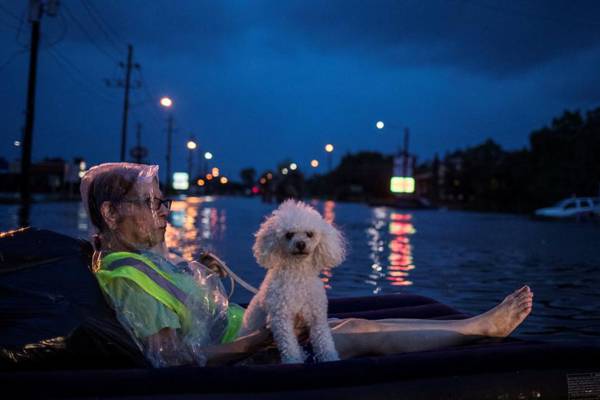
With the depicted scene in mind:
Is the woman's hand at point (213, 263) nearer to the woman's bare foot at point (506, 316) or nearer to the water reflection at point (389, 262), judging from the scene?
the woman's bare foot at point (506, 316)

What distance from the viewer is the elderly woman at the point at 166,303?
3.57 metres

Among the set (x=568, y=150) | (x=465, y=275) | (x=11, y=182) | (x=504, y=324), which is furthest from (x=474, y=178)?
(x=504, y=324)

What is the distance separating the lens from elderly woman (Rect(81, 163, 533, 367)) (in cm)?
357

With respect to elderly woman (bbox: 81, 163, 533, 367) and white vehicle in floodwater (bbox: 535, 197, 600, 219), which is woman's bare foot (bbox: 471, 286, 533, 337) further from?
white vehicle in floodwater (bbox: 535, 197, 600, 219)

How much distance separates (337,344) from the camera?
13.4 ft

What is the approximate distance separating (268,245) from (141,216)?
2.28 feet

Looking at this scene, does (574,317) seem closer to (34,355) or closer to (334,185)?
(34,355)

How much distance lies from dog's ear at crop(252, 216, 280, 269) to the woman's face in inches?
22.0

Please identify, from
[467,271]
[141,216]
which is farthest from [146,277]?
[467,271]

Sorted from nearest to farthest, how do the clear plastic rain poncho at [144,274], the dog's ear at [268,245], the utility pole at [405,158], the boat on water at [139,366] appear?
the boat on water at [139,366] < the clear plastic rain poncho at [144,274] < the dog's ear at [268,245] < the utility pole at [405,158]

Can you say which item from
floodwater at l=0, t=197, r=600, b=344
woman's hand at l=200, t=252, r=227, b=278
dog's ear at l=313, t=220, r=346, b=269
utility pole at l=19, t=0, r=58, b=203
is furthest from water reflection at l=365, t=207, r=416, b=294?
utility pole at l=19, t=0, r=58, b=203

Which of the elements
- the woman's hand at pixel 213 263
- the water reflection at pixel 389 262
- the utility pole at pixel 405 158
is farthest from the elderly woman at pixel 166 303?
the utility pole at pixel 405 158

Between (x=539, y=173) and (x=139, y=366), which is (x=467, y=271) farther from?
(x=539, y=173)

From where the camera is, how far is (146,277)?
3.61 m
